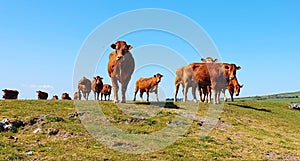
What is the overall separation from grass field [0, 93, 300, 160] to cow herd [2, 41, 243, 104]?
260 centimetres

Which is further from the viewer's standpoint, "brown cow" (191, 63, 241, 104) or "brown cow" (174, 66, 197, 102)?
"brown cow" (174, 66, 197, 102)

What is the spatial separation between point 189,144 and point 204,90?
59.8ft

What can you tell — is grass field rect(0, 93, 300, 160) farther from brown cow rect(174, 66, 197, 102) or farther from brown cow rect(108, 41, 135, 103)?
brown cow rect(174, 66, 197, 102)

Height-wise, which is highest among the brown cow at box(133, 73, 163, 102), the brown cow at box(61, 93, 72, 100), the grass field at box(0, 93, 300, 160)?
the brown cow at box(133, 73, 163, 102)

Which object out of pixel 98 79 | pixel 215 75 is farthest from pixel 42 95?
pixel 215 75

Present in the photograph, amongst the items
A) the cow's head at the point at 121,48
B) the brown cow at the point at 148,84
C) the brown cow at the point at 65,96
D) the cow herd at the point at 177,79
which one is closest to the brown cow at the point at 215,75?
the cow herd at the point at 177,79

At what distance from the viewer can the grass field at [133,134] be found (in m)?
13.5

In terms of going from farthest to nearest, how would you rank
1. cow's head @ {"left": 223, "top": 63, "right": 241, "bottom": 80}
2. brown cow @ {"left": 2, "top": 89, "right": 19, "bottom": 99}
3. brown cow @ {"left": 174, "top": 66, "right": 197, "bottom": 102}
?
1. brown cow @ {"left": 2, "top": 89, "right": 19, "bottom": 99}
2. brown cow @ {"left": 174, "top": 66, "right": 197, "bottom": 102}
3. cow's head @ {"left": 223, "top": 63, "right": 241, "bottom": 80}

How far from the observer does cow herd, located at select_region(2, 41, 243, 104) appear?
76.7ft

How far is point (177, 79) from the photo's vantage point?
3384 centimetres

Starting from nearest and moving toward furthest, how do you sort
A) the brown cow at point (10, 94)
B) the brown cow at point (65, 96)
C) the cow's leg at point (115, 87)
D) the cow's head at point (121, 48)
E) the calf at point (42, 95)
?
the cow's head at point (121, 48) < the cow's leg at point (115, 87) < the brown cow at point (10, 94) < the calf at point (42, 95) < the brown cow at point (65, 96)

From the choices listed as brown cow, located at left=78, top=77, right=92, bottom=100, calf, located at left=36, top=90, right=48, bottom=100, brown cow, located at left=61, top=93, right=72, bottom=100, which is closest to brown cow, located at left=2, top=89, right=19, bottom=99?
calf, located at left=36, top=90, right=48, bottom=100

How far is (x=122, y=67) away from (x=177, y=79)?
11.7m

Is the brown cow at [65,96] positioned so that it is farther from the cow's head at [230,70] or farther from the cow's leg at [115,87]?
the cow's head at [230,70]
